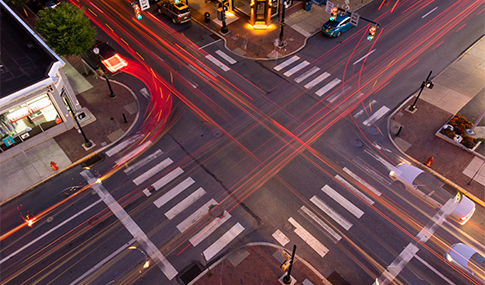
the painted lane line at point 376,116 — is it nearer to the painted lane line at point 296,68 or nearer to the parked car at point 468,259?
the painted lane line at point 296,68

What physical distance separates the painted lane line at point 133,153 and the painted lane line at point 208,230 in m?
8.35

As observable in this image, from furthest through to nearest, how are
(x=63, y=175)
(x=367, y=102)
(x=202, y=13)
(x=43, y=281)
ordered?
(x=202, y=13) < (x=367, y=102) < (x=63, y=175) < (x=43, y=281)

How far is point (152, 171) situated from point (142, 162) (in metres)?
1.22

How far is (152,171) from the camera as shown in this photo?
23.2 meters

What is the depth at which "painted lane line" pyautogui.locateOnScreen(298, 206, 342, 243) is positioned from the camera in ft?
65.6

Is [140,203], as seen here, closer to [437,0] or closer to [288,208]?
[288,208]

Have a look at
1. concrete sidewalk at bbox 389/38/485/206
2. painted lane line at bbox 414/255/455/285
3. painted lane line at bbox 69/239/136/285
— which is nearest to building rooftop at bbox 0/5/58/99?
painted lane line at bbox 69/239/136/285

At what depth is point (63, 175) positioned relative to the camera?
23.0m

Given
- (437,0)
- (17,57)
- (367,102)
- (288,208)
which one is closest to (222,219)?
(288,208)

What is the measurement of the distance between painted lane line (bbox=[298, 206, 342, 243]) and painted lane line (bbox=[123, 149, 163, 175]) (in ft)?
37.6

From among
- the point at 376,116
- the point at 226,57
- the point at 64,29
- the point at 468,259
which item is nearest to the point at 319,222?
the point at 468,259

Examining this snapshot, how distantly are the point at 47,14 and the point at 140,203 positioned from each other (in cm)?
1697

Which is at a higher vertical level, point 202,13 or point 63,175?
point 202,13

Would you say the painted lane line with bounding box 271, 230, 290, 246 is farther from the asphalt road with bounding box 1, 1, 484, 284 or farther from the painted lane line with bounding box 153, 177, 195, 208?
the painted lane line with bounding box 153, 177, 195, 208
